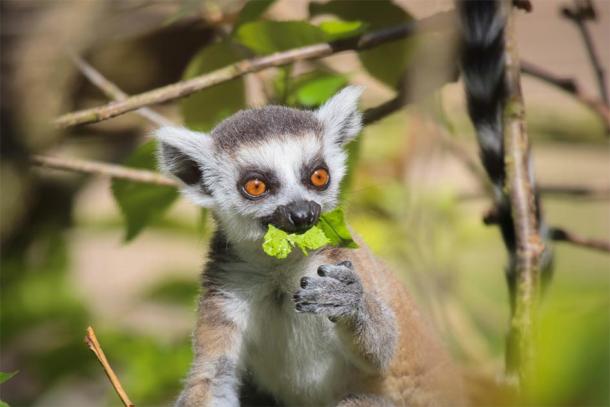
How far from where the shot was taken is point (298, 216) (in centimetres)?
204

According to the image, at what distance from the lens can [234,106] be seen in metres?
2.73

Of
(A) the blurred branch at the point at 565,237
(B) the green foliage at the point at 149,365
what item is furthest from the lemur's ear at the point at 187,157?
(B) the green foliage at the point at 149,365

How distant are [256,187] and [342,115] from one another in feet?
1.29

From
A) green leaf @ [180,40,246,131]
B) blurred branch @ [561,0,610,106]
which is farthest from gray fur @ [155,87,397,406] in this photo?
blurred branch @ [561,0,610,106]

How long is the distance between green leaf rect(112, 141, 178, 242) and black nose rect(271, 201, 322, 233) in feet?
2.06

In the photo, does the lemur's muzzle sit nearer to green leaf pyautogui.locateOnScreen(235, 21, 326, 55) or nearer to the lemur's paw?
the lemur's paw

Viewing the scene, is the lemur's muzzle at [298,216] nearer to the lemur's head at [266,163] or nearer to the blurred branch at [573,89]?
the lemur's head at [266,163]

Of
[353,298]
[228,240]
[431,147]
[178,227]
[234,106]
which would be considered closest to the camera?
[353,298]

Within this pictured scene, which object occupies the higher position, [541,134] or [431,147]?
[431,147]

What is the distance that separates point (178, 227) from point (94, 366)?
0.81 m

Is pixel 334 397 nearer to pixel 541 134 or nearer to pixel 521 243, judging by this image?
pixel 521 243

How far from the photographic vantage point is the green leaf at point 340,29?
7.34ft

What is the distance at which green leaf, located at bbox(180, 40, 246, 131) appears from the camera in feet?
8.49

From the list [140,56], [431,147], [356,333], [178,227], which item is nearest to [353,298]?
[356,333]
